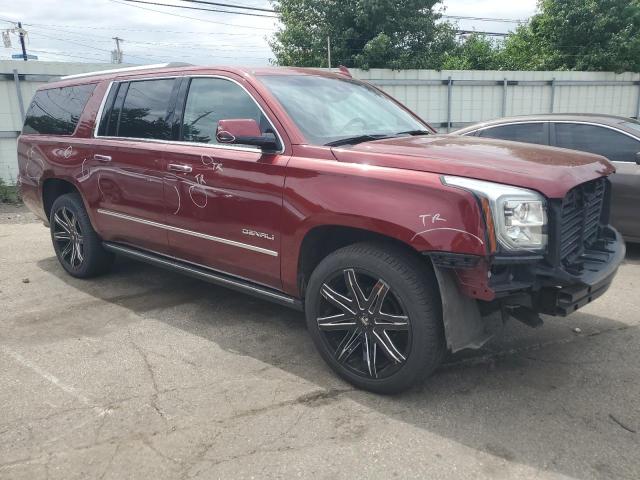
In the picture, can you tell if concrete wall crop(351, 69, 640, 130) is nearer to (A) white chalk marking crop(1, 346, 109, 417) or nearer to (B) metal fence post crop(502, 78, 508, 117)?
(B) metal fence post crop(502, 78, 508, 117)

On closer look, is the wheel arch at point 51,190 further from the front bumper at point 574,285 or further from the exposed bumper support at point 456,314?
the front bumper at point 574,285

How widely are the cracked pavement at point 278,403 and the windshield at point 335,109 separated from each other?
1534 millimetres

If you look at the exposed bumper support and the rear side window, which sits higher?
the rear side window

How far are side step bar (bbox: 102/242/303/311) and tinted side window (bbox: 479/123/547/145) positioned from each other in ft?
13.4

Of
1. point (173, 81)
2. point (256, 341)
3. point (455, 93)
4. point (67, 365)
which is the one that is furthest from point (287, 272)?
point (455, 93)

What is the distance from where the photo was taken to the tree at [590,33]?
1692 cm

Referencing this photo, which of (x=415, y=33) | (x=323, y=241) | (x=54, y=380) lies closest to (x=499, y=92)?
(x=415, y=33)

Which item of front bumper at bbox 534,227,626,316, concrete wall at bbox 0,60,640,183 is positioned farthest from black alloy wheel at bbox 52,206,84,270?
concrete wall at bbox 0,60,640,183

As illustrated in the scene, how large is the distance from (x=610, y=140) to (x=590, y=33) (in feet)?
44.2

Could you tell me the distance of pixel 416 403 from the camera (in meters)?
3.20

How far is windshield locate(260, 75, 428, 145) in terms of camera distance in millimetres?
3689

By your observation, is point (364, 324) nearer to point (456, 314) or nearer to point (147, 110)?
point (456, 314)

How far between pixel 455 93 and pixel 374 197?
1103 cm

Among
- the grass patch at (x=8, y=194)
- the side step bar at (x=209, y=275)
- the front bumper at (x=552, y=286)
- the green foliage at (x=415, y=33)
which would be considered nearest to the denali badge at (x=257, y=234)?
the side step bar at (x=209, y=275)
